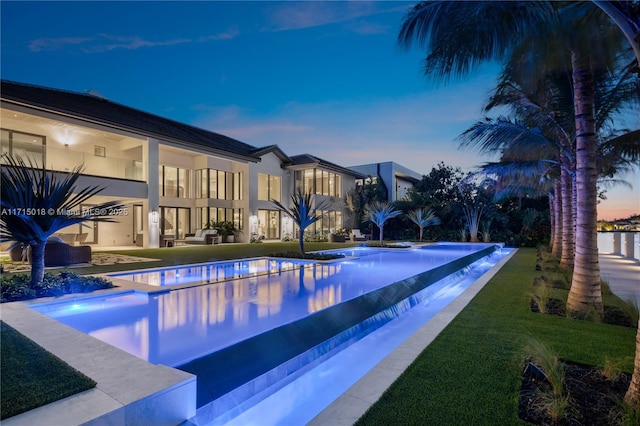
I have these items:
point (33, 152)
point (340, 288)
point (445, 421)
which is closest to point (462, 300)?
point (340, 288)

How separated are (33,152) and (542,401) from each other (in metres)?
19.3

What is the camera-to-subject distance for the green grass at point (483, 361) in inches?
108

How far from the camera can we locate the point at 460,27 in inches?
154

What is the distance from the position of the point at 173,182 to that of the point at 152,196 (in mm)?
5261

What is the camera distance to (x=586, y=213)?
579 centimetres

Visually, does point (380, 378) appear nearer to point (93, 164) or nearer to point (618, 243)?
point (93, 164)

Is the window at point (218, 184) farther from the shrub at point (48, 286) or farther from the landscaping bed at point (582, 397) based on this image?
the landscaping bed at point (582, 397)

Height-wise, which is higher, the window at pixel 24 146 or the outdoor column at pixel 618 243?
the window at pixel 24 146

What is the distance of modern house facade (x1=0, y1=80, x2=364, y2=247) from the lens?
608 inches

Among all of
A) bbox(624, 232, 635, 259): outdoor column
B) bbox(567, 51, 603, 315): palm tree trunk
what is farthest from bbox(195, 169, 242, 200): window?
bbox(624, 232, 635, 259): outdoor column

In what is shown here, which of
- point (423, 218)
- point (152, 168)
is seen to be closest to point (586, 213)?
point (152, 168)

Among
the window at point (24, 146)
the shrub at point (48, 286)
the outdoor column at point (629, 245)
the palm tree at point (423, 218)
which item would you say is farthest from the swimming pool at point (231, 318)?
the palm tree at point (423, 218)

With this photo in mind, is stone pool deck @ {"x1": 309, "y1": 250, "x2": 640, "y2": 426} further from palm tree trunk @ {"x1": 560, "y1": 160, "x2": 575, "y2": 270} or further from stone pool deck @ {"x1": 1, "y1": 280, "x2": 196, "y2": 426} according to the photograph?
palm tree trunk @ {"x1": 560, "y1": 160, "x2": 575, "y2": 270}

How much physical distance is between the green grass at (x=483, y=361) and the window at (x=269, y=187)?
22921 millimetres
